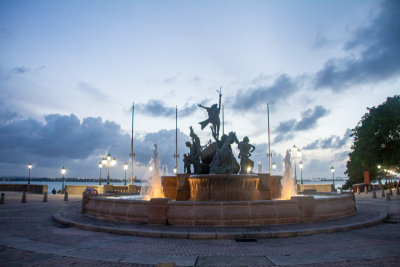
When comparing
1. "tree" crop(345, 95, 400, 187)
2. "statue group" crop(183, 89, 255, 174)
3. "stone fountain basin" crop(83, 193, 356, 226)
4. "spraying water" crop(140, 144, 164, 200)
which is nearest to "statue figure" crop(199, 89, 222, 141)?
"statue group" crop(183, 89, 255, 174)

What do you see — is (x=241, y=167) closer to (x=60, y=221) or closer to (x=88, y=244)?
(x=60, y=221)

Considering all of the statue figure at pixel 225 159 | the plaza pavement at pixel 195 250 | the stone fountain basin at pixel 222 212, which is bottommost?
the plaza pavement at pixel 195 250

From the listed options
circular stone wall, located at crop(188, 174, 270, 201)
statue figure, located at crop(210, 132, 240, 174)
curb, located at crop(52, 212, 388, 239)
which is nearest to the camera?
curb, located at crop(52, 212, 388, 239)

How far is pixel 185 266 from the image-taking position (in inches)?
246

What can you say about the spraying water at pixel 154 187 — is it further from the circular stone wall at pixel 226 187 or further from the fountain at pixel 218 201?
the circular stone wall at pixel 226 187

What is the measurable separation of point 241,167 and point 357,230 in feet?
33.8

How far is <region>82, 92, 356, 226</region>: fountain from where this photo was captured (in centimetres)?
1064

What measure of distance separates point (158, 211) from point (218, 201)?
303 cm

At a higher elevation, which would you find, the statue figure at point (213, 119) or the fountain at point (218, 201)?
the statue figure at point (213, 119)

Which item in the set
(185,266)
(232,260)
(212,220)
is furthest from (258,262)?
(212,220)

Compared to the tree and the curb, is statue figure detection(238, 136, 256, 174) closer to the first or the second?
the curb

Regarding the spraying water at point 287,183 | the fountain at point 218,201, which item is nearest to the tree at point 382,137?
the spraying water at point 287,183

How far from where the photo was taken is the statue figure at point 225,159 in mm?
18516

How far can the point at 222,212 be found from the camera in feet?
34.7
